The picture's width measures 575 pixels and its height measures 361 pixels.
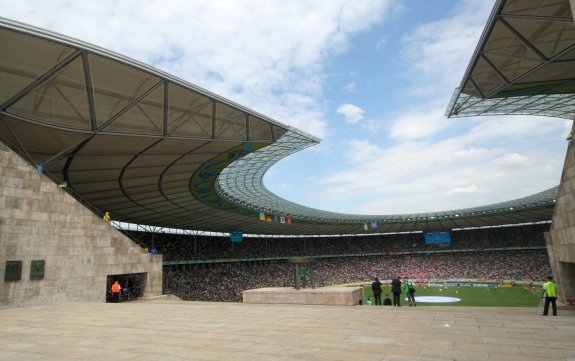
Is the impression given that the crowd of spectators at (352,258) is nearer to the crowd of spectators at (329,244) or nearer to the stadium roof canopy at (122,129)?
the crowd of spectators at (329,244)

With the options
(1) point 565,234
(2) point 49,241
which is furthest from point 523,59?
(2) point 49,241

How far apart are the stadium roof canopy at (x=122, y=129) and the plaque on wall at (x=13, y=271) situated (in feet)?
14.8

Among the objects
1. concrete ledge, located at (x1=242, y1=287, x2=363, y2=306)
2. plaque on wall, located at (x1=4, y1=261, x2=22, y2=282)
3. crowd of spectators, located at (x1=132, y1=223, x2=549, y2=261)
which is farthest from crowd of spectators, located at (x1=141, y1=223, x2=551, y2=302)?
plaque on wall, located at (x1=4, y1=261, x2=22, y2=282)

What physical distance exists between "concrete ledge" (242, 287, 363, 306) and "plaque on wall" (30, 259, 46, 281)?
9274 mm

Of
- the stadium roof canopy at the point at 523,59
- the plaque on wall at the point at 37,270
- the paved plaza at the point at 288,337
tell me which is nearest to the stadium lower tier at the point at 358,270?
the plaque on wall at the point at 37,270

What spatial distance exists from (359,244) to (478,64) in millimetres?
70740

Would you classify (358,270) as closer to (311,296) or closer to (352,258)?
(352,258)

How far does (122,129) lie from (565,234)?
69.3 ft

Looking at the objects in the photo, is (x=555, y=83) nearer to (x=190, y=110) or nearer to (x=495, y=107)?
(x=495, y=107)

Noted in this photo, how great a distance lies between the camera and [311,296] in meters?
16.5

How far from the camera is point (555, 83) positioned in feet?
64.7

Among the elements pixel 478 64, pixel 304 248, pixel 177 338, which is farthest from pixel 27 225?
pixel 304 248

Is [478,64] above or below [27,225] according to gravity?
A: above

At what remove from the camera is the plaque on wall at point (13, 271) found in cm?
1446
